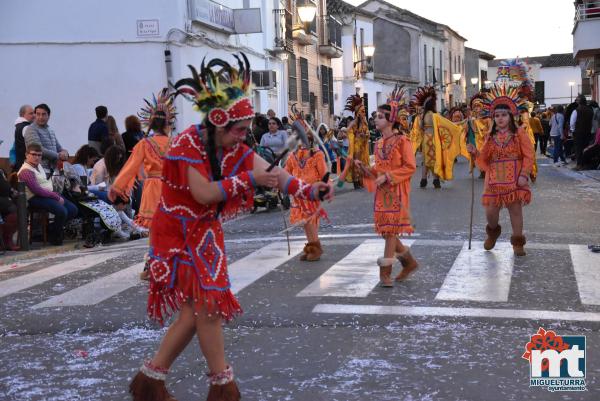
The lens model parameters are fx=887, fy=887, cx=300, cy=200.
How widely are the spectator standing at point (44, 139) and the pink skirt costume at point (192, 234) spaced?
28.3 ft

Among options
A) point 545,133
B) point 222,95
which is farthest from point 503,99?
point 545,133

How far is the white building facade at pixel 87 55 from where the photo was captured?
21531mm

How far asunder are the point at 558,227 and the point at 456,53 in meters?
70.8

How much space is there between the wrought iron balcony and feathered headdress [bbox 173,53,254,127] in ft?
116

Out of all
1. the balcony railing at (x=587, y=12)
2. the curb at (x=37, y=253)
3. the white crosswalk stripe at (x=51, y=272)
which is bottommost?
the curb at (x=37, y=253)

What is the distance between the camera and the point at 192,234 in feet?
15.4

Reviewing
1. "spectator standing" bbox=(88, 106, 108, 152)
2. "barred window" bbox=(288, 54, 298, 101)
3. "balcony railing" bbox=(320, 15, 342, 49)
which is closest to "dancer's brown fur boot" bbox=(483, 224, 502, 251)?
"spectator standing" bbox=(88, 106, 108, 152)

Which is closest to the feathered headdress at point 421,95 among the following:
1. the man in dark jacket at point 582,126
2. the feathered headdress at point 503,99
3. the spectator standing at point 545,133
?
the feathered headdress at point 503,99

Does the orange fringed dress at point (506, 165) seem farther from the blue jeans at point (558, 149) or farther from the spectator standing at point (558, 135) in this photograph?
the blue jeans at point (558, 149)

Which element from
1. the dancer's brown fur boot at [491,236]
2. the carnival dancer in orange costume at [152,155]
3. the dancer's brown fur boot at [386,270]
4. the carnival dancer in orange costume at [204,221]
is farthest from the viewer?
the dancer's brown fur boot at [491,236]

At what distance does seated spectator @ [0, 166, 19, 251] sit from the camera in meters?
11.9

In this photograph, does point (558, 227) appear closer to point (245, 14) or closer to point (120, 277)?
point (120, 277)

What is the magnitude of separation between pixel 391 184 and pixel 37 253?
5.80 meters

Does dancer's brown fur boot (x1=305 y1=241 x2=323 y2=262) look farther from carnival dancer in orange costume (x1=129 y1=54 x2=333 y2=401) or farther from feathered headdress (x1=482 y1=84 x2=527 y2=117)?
carnival dancer in orange costume (x1=129 y1=54 x2=333 y2=401)
